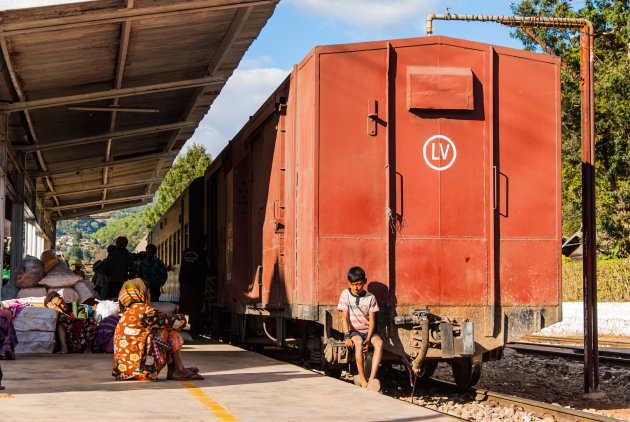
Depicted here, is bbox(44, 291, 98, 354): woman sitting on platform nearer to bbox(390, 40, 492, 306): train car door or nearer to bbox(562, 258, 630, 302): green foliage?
bbox(390, 40, 492, 306): train car door

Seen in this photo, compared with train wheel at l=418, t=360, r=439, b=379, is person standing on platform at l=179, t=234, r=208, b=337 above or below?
above

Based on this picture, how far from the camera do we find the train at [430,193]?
28.8ft

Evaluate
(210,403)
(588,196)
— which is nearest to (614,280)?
(588,196)

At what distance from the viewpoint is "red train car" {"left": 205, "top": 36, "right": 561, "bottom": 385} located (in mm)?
8766

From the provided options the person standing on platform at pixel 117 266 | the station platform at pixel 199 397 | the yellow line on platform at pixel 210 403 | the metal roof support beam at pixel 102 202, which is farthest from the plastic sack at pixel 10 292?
the metal roof support beam at pixel 102 202

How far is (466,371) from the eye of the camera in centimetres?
950

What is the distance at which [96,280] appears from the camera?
19.4 m

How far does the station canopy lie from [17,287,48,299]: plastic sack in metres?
2.81

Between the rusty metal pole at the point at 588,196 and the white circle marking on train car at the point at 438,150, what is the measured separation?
2.62m

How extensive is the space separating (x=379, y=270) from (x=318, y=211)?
2.99 feet

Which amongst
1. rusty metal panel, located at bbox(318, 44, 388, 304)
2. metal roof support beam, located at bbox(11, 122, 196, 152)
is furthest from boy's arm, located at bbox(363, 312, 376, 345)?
metal roof support beam, located at bbox(11, 122, 196, 152)

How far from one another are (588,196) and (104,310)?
733 centimetres

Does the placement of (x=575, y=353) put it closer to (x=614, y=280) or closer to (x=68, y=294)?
(x=68, y=294)

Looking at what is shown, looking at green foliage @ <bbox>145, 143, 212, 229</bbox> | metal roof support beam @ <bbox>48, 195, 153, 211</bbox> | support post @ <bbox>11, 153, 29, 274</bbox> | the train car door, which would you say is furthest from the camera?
green foliage @ <bbox>145, 143, 212, 229</bbox>
